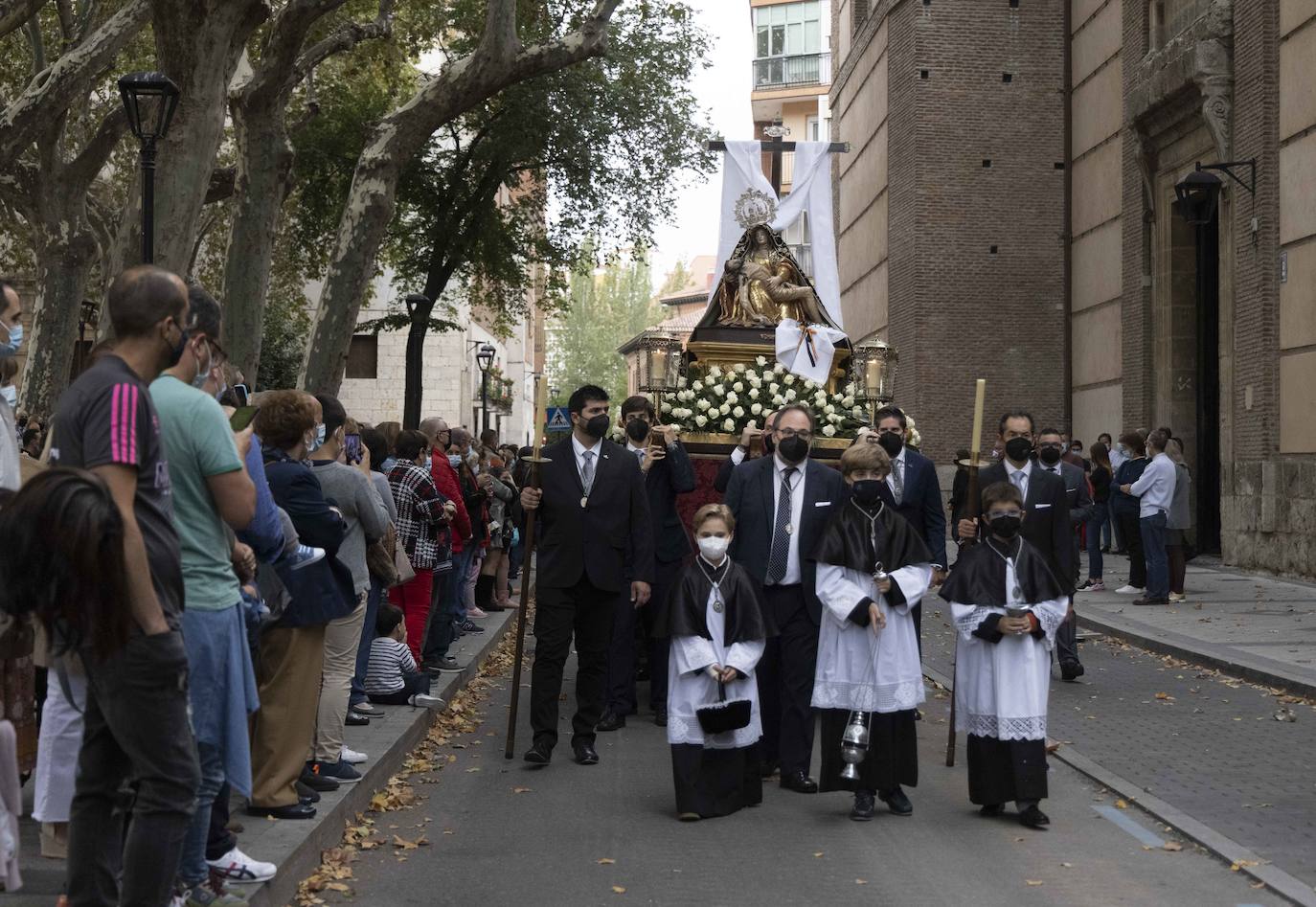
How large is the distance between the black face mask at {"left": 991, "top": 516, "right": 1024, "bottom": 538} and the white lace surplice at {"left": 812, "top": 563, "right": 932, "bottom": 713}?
0.38 metres

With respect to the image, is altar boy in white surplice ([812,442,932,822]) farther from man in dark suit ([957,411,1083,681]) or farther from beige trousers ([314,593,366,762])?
man in dark suit ([957,411,1083,681])

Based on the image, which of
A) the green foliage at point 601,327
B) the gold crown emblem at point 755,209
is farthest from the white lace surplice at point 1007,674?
the green foliage at point 601,327

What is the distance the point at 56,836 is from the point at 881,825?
3732mm

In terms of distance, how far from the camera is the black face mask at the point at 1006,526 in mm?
8242

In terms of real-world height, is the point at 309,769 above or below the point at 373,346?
below

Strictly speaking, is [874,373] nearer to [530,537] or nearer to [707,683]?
[530,537]

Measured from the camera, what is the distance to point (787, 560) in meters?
9.08

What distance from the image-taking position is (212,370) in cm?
583

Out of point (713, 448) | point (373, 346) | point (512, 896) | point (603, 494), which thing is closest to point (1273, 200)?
point (713, 448)

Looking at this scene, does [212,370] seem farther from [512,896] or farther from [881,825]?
[881,825]

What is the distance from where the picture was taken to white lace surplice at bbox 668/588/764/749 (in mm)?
8125

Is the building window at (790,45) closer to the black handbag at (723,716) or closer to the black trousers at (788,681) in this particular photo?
the black trousers at (788,681)

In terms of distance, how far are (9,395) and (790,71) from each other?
64.6 meters

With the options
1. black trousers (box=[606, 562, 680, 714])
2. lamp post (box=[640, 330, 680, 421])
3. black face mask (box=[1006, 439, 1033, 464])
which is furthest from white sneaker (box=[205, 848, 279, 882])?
lamp post (box=[640, 330, 680, 421])
